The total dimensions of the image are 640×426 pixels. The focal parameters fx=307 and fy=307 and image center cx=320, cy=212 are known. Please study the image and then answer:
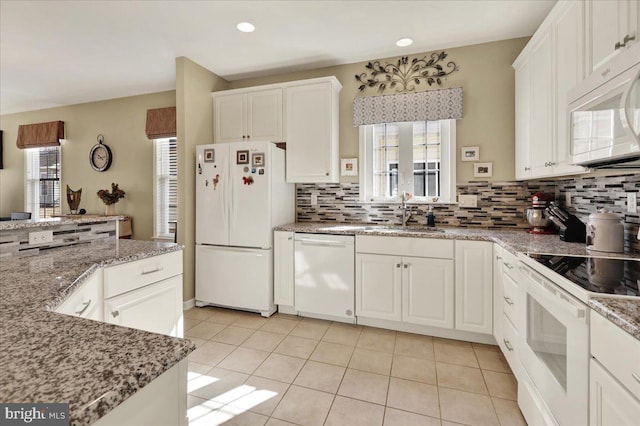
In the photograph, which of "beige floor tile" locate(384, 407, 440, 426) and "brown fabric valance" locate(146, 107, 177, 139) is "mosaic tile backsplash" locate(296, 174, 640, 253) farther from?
"brown fabric valance" locate(146, 107, 177, 139)

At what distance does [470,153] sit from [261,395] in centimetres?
274

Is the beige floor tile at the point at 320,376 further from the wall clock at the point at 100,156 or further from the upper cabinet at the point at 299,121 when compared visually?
the wall clock at the point at 100,156

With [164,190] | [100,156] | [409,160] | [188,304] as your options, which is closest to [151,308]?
[188,304]

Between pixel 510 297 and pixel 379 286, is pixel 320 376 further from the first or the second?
pixel 510 297

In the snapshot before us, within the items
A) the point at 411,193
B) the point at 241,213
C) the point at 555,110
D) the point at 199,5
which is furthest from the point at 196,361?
the point at 555,110

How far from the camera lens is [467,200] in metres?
3.02

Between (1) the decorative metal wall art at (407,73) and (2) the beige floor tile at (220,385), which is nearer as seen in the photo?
(2) the beige floor tile at (220,385)

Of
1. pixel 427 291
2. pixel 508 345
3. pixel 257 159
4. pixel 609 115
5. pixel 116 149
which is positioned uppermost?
pixel 116 149

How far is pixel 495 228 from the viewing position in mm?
2934

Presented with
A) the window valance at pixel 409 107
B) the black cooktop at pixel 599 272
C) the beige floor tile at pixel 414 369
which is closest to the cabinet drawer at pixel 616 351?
the black cooktop at pixel 599 272

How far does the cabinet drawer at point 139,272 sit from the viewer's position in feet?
4.94

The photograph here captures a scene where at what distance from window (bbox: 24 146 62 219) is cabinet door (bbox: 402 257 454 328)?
5.66m

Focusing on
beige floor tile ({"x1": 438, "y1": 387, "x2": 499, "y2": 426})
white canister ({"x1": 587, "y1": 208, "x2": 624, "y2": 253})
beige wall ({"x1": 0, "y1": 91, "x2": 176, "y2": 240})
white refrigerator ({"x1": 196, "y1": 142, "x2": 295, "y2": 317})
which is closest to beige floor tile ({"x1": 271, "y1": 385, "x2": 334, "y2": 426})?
beige floor tile ({"x1": 438, "y1": 387, "x2": 499, "y2": 426})

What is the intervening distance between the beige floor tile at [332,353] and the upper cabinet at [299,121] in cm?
160
